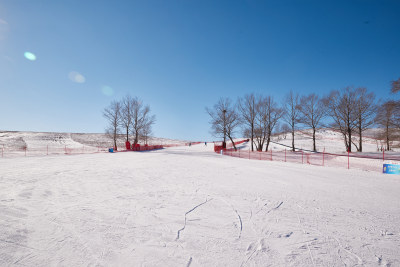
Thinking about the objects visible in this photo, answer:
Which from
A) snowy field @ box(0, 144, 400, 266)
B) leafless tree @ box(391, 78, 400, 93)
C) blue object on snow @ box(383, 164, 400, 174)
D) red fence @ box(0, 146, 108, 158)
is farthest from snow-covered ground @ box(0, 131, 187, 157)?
leafless tree @ box(391, 78, 400, 93)

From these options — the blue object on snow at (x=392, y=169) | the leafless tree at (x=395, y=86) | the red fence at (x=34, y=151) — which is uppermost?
the leafless tree at (x=395, y=86)

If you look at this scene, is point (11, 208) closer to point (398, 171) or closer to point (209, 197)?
point (209, 197)

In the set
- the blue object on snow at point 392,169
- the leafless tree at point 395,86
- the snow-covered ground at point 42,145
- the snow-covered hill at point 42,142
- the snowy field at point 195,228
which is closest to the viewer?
the snowy field at point 195,228

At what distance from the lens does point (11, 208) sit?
4.27 meters

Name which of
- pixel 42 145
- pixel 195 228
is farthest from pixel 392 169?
pixel 42 145

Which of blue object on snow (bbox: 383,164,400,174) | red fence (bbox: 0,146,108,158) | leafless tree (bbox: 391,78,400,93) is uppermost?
leafless tree (bbox: 391,78,400,93)

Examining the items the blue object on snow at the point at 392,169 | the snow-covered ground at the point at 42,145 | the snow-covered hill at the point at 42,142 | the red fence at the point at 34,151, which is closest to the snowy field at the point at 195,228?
the blue object on snow at the point at 392,169

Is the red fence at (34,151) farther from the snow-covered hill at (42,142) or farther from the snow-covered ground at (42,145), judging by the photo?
the snow-covered hill at (42,142)

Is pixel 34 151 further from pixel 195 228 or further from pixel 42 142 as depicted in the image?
pixel 195 228

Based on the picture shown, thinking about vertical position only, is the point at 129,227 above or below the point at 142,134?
below

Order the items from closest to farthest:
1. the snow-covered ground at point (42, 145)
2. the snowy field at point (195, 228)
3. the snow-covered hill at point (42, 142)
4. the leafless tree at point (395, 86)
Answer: the snowy field at point (195, 228), the leafless tree at point (395, 86), the snow-covered ground at point (42, 145), the snow-covered hill at point (42, 142)

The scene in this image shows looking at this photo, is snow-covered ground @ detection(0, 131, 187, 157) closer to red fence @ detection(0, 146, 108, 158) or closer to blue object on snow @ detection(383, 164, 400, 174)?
red fence @ detection(0, 146, 108, 158)

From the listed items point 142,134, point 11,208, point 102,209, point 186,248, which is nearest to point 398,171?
point 186,248

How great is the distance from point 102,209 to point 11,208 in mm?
2328
